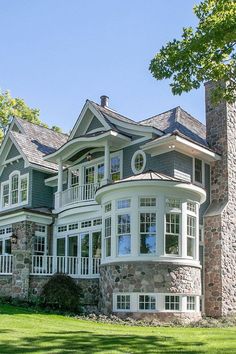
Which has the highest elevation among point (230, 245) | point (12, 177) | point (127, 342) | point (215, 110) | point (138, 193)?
point (215, 110)

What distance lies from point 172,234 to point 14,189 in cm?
1239

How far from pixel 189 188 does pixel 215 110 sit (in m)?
5.50

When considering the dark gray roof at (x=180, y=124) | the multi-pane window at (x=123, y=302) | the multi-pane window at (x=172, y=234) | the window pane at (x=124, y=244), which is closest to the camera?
the multi-pane window at (x=123, y=302)

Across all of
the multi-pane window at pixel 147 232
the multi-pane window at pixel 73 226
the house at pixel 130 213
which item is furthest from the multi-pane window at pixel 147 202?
the multi-pane window at pixel 73 226

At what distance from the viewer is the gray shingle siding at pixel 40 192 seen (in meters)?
25.7

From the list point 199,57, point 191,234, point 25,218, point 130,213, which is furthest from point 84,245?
point 199,57

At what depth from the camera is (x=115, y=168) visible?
2189 centimetres

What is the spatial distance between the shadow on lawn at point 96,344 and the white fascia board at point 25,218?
450 inches

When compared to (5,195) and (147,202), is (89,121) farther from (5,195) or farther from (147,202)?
(5,195)

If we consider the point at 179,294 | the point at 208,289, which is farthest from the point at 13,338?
the point at 208,289

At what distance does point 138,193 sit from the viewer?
56.3ft

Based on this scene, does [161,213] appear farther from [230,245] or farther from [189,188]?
[230,245]

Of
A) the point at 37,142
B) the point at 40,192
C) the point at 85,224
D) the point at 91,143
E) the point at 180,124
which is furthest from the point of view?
the point at 37,142

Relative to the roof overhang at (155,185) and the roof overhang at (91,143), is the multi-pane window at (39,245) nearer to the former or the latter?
the roof overhang at (91,143)
